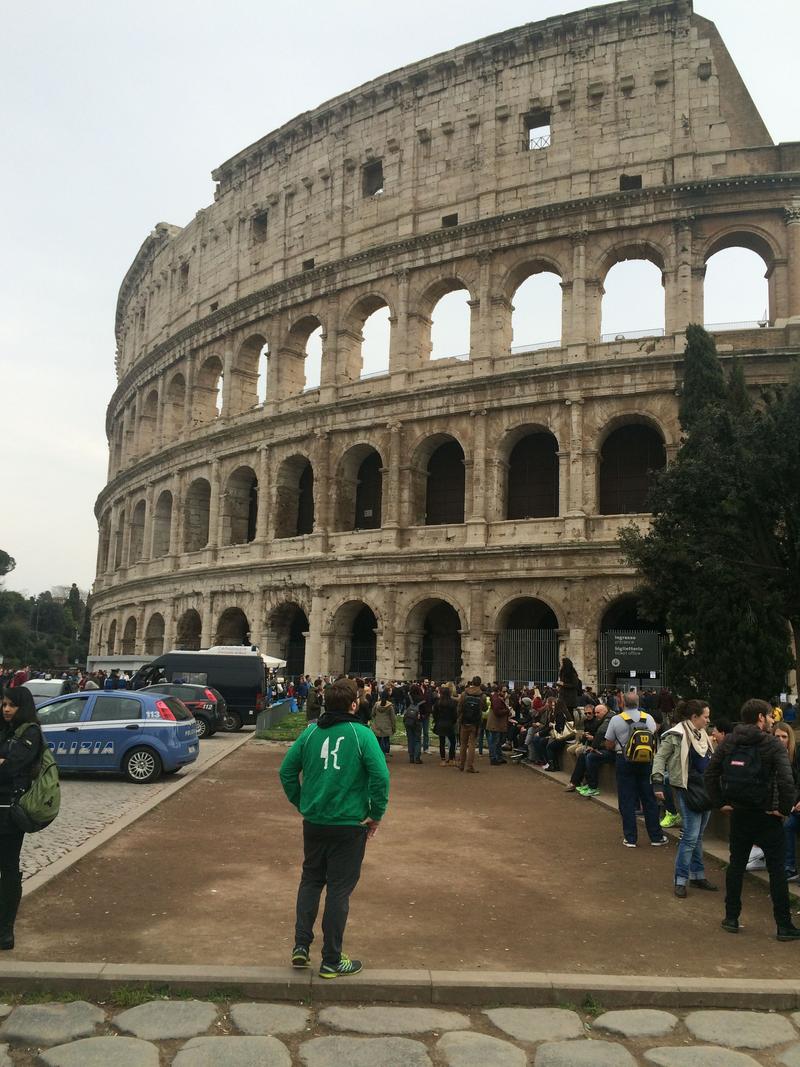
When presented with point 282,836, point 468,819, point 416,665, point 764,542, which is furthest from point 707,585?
point 416,665

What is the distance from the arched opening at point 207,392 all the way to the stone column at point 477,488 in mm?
13828

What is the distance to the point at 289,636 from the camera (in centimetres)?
3238

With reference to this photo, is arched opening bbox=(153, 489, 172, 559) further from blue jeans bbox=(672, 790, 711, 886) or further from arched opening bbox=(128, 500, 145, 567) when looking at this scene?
blue jeans bbox=(672, 790, 711, 886)

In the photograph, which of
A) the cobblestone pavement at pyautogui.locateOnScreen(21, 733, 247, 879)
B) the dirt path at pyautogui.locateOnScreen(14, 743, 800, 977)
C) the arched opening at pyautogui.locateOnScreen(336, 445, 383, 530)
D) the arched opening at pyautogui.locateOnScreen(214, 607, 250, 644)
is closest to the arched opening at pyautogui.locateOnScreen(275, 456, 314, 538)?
the arched opening at pyautogui.locateOnScreen(336, 445, 383, 530)

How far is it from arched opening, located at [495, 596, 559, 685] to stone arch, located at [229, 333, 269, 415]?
14.5 m

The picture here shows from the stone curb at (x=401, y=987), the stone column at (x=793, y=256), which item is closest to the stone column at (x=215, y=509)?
the stone column at (x=793, y=256)

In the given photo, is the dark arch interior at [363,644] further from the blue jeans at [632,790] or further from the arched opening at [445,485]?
the blue jeans at [632,790]

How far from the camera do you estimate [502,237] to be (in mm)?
28172

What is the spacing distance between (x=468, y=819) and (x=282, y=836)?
8.33 ft

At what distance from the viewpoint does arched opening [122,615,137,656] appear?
3912 cm

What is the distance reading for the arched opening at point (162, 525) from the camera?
38188mm

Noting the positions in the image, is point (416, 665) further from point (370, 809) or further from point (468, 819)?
point (370, 809)

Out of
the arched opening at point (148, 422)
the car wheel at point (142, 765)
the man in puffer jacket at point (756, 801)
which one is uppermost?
the arched opening at point (148, 422)

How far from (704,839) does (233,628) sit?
25.5m
